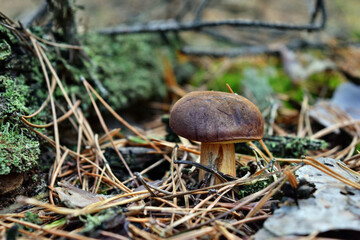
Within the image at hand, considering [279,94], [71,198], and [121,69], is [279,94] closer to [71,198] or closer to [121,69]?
[121,69]

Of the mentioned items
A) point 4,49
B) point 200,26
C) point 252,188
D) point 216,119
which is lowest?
point 252,188

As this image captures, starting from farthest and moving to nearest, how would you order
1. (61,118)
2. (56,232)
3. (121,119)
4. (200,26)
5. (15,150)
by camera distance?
(200,26)
(121,119)
(61,118)
(15,150)
(56,232)

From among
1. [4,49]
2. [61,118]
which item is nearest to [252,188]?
[61,118]

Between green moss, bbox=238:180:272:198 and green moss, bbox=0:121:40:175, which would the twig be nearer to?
green moss, bbox=0:121:40:175

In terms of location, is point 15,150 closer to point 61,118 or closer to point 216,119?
point 61,118

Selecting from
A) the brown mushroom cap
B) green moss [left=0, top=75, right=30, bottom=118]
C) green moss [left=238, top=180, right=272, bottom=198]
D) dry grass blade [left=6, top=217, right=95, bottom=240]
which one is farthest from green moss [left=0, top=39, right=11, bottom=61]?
green moss [left=238, top=180, right=272, bottom=198]

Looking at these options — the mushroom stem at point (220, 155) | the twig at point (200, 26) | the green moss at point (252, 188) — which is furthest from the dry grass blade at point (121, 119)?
the twig at point (200, 26)

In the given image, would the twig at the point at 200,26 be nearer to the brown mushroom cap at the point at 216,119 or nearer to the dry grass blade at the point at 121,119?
the dry grass blade at the point at 121,119

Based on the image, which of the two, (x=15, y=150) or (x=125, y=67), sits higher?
(x=125, y=67)
